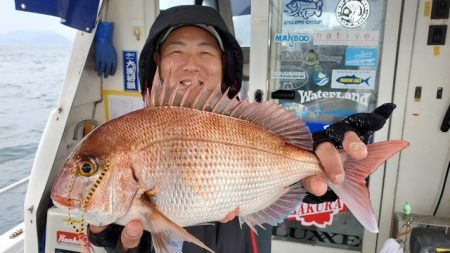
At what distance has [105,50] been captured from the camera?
302 centimetres

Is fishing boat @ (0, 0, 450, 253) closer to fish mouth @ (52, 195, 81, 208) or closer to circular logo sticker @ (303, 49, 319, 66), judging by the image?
circular logo sticker @ (303, 49, 319, 66)

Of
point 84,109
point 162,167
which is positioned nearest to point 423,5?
point 162,167

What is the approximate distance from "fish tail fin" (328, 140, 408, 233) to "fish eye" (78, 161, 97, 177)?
0.76 metres

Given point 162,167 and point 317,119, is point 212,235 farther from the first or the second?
point 317,119

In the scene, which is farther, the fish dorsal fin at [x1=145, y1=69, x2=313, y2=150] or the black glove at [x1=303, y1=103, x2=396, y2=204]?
the black glove at [x1=303, y1=103, x2=396, y2=204]

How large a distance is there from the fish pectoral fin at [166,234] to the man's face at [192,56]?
0.63 m

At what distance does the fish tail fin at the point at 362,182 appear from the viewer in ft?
3.72

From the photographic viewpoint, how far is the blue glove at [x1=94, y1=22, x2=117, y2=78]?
3.01 m

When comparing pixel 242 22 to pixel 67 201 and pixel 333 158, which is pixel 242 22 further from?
pixel 67 201

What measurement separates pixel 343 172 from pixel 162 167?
588 millimetres

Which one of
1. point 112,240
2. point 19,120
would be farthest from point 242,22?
point 19,120

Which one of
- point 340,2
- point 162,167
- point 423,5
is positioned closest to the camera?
point 162,167

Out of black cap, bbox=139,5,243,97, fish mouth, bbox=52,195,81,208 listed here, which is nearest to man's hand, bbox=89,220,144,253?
fish mouth, bbox=52,195,81,208

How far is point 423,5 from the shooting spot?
8.41 feet
